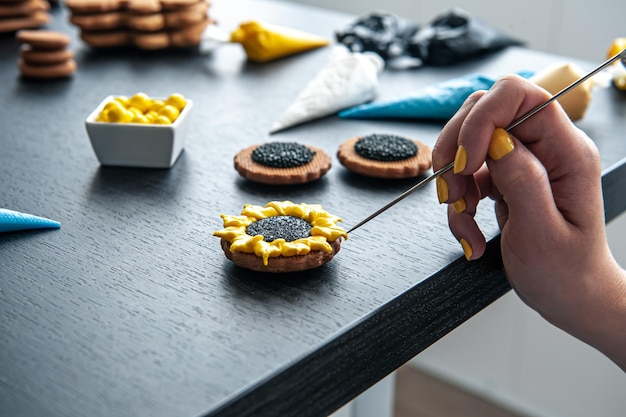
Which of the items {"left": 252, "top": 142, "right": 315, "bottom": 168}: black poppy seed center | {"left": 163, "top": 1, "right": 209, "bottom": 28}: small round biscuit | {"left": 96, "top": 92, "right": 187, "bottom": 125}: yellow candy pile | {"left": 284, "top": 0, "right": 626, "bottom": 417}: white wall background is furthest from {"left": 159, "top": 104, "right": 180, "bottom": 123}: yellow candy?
{"left": 284, "top": 0, "right": 626, "bottom": 417}: white wall background

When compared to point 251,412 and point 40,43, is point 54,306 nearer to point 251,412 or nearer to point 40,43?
point 251,412

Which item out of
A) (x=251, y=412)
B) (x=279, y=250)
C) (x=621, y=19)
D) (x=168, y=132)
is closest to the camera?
(x=251, y=412)

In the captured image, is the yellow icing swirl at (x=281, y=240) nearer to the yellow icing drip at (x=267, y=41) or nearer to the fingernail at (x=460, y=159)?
the fingernail at (x=460, y=159)

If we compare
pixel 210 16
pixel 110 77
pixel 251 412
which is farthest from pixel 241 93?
pixel 251 412

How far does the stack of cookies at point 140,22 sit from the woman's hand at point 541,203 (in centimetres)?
78

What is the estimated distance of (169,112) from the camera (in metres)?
0.98

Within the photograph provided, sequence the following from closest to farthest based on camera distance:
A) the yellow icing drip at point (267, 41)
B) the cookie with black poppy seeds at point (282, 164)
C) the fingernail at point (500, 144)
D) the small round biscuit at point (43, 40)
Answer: the fingernail at point (500, 144) → the cookie with black poppy seeds at point (282, 164) → the small round biscuit at point (43, 40) → the yellow icing drip at point (267, 41)

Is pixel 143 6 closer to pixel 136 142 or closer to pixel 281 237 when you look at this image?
pixel 136 142

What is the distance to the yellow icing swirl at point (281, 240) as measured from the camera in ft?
2.35

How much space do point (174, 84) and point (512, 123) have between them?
0.69 meters

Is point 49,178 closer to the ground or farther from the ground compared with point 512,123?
closer to the ground

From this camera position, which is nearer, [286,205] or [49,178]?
[286,205]

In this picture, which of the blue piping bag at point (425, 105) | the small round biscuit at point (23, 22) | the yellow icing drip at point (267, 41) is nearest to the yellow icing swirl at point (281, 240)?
the blue piping bag at point (425, 105)

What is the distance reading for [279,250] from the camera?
71 cm
